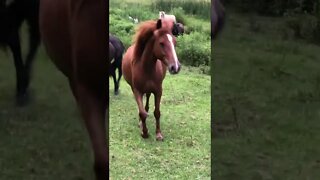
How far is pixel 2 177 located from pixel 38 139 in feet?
0.63

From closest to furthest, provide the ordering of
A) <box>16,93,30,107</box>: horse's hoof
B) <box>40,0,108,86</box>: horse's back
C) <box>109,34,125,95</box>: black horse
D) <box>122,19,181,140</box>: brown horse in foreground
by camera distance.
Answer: <box>40,0,108,86</box>: horse's back → <box>16,93,30,107</box>: horse's hoof → <box>109,34,125,95</box>: black horse → <box>122,19,181,140</box>: brown horse in foreground

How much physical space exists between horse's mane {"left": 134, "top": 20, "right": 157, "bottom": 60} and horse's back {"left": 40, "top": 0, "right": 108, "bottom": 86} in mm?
392

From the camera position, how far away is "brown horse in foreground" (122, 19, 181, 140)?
6.19 ft

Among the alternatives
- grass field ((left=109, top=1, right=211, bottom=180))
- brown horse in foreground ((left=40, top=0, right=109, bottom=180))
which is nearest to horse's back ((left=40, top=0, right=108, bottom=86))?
brown horse in foreground ((left=40, top=0, right=109, bottom=180))

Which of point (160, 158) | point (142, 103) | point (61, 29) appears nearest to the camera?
point (61, 29)

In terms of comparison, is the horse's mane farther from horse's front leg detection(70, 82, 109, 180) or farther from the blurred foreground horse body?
horse's front leg detection(70, 82, 109, 180)

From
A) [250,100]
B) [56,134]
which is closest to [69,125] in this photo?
[56,134]

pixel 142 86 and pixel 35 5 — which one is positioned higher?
pixel 35 5

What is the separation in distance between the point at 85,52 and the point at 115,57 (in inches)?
11.8

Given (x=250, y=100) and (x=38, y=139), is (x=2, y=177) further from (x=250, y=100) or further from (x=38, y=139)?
(x=250, y=100)

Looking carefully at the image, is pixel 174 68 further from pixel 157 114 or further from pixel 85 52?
pixel 85 52

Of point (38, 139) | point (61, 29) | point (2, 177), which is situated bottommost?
point (2, 177)

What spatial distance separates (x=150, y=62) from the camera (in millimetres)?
1954

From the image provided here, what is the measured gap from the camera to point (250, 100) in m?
1.69
